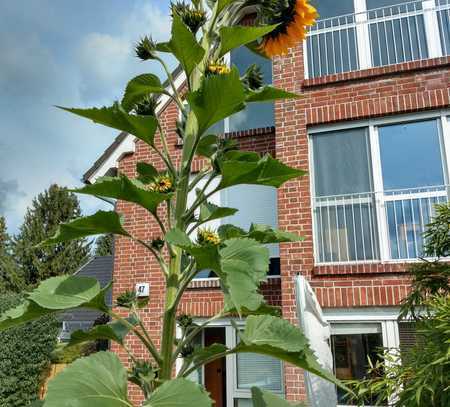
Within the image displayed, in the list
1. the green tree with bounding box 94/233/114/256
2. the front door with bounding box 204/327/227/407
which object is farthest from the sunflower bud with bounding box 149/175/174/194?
the green tree with bounding box 94/233/114/256

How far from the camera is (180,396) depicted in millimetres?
910

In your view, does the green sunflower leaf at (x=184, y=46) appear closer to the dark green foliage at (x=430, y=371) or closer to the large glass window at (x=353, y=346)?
the dark green foliage at (x=430, y=371)

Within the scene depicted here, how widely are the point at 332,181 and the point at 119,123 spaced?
6.04 metres

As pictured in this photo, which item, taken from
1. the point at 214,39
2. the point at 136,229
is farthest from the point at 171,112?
the point at 214,39

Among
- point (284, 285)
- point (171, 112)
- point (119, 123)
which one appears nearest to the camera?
point (119, 123)

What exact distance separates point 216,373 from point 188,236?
779 cm

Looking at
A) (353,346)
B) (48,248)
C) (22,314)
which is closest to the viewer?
(22,314)

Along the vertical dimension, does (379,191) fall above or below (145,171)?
above

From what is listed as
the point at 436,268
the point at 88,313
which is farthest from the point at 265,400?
the point at 88,313

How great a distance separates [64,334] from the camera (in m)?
14.1

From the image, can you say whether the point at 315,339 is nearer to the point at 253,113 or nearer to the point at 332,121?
the point at 332,121

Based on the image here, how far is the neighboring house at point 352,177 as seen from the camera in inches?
253

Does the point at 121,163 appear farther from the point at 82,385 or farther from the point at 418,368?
the point at 82,385

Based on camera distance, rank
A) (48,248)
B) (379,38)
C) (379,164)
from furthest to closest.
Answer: (48,248) → (379,38) → (379,164)
